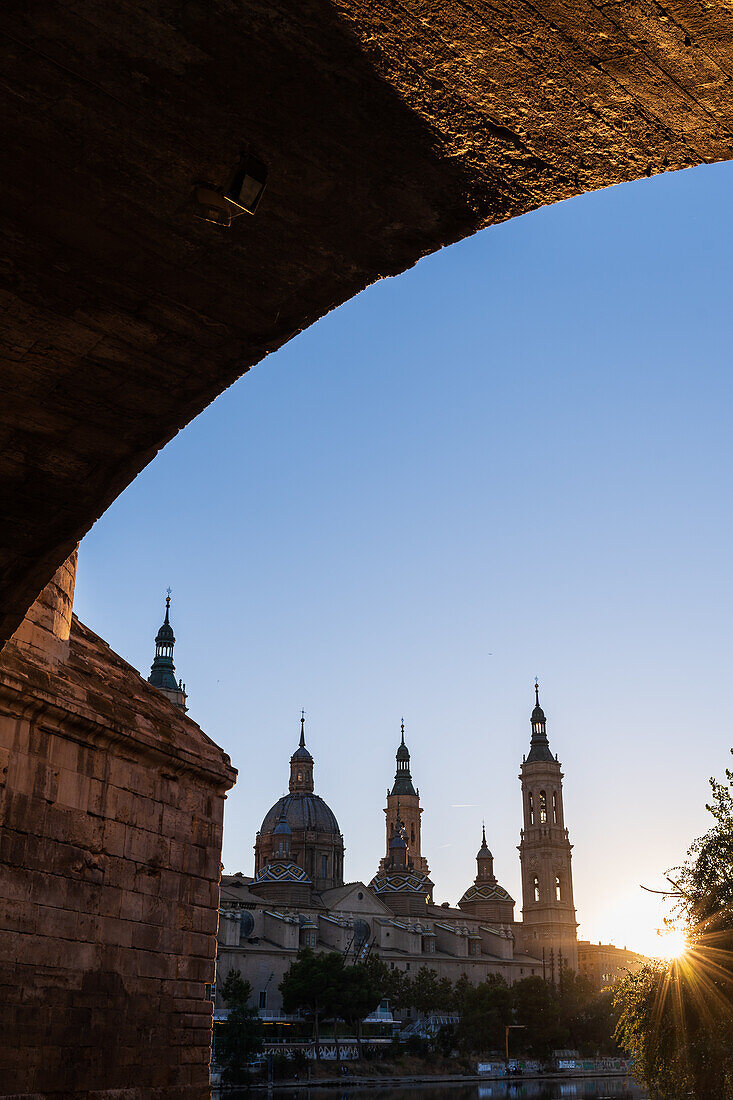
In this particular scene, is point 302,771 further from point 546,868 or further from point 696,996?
point 696,996

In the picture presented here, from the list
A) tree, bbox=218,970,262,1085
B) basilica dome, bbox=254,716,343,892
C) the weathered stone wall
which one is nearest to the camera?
the weathered stone wall

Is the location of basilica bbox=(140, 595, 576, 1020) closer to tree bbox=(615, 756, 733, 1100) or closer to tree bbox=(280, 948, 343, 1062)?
tree bbox=(280, 948, 343, 1062)

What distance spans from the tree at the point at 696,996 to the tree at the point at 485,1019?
3929 centimetres

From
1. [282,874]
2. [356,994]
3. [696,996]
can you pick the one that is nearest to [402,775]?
[282,874]

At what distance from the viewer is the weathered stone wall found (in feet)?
22.3

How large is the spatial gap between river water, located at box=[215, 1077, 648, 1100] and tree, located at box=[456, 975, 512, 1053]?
12.9 feet

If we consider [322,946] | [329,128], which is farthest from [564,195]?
[322,946]

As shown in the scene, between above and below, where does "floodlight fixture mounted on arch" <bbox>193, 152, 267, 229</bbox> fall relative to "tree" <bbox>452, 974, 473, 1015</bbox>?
above

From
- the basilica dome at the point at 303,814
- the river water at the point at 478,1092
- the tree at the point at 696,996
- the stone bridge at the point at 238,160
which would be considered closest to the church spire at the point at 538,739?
the basilica dome at the point at 303,814

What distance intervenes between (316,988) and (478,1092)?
8.25 meters

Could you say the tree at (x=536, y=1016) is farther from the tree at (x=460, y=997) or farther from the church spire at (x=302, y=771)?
the church spire at (x=302, y=771)

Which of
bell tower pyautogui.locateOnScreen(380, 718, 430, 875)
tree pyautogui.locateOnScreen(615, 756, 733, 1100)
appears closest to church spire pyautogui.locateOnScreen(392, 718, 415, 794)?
bell tower pyautogui.locateOnScreen(380, 718, 430, 875)

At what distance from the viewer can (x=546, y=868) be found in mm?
76875

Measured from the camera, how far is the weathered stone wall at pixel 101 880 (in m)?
6.80
